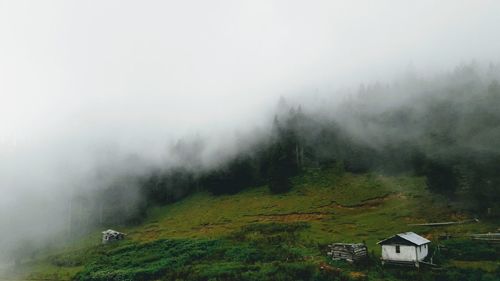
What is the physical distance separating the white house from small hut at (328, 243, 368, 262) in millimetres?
3305

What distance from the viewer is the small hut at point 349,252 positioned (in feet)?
195

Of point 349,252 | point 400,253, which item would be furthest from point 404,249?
point 349,252

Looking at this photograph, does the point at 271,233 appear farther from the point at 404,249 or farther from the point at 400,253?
the point at 404,249

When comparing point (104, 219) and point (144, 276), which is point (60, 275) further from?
point (104, 219)

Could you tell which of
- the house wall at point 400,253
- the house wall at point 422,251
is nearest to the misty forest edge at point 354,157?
the house wall at point 400,253

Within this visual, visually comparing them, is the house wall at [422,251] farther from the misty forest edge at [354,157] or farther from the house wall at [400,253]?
the misty forest edge at [354,157]

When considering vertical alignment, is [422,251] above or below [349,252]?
above

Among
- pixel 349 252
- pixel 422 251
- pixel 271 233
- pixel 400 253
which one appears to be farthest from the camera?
pixel 271 233

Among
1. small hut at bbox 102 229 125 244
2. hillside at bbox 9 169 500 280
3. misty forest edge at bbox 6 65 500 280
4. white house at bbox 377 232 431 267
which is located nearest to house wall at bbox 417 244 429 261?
white house at bbox 377 232 431 267

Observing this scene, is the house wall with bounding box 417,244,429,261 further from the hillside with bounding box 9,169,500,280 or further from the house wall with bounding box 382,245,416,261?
the hillside with bounding box 9,169,500,280

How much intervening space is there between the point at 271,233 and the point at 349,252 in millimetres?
27681

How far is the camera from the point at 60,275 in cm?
8594

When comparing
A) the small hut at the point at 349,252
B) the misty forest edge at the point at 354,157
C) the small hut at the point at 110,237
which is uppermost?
the misty forest edge at the point at 354,157

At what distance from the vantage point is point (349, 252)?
5972 cm
